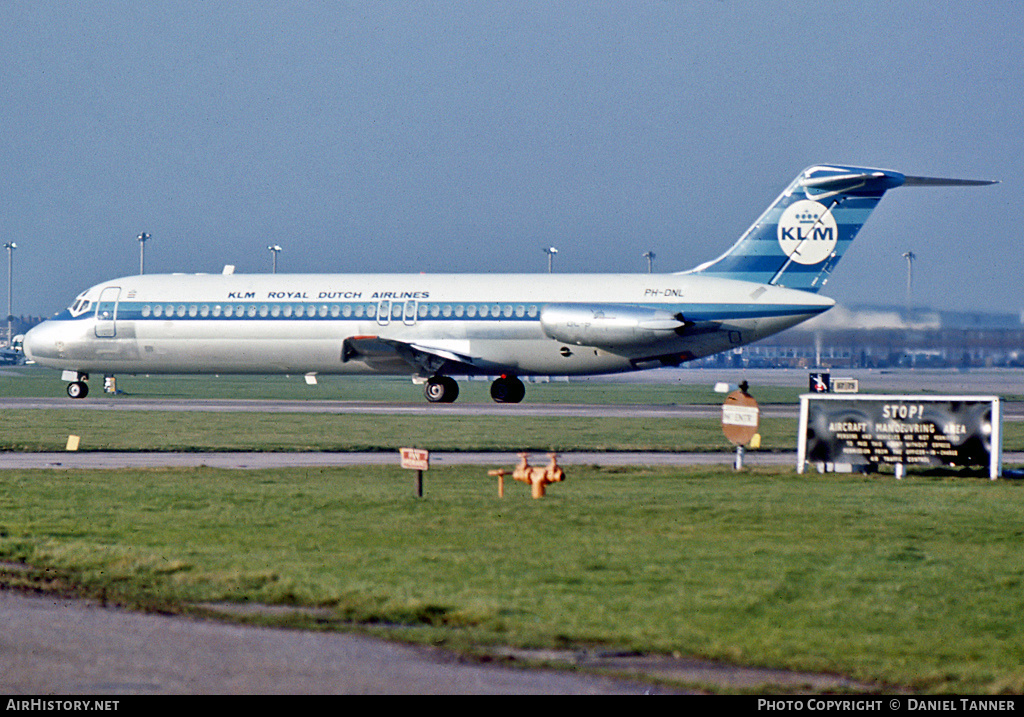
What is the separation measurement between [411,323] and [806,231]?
45.7 ft

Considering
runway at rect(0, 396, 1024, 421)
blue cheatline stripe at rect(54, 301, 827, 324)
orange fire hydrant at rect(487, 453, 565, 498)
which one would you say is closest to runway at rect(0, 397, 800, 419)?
runway at rect(0, 396, 1024, 421)

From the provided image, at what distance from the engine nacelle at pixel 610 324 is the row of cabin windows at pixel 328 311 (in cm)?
119

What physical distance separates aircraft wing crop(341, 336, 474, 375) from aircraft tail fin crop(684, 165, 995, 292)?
384 inches

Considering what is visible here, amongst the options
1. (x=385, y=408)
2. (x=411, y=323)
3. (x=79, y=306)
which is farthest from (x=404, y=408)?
(x=79, y=306)

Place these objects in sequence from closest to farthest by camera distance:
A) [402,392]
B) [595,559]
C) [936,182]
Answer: [595,559], [936,182], [402,392]

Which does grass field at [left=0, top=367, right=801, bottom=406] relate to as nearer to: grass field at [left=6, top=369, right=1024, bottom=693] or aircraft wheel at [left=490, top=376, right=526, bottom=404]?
aircraft wheel at [left=490, top=376, right=526, bottom=404]

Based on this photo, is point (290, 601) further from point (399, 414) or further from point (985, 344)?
point (985, 344)

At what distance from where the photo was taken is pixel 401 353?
46.2m

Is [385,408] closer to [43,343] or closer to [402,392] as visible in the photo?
[43,343]

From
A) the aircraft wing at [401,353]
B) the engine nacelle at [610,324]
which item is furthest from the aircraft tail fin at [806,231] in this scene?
the aircraft wing at [401,353]

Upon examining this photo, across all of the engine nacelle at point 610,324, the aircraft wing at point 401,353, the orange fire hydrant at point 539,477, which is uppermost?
the engine nacelle at point 610,324

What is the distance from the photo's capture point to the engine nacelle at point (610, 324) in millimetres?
43406

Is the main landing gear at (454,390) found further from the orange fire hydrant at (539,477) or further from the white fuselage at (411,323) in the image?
the orange fire hydrant at (539,477)

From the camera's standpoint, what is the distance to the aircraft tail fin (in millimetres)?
43375
